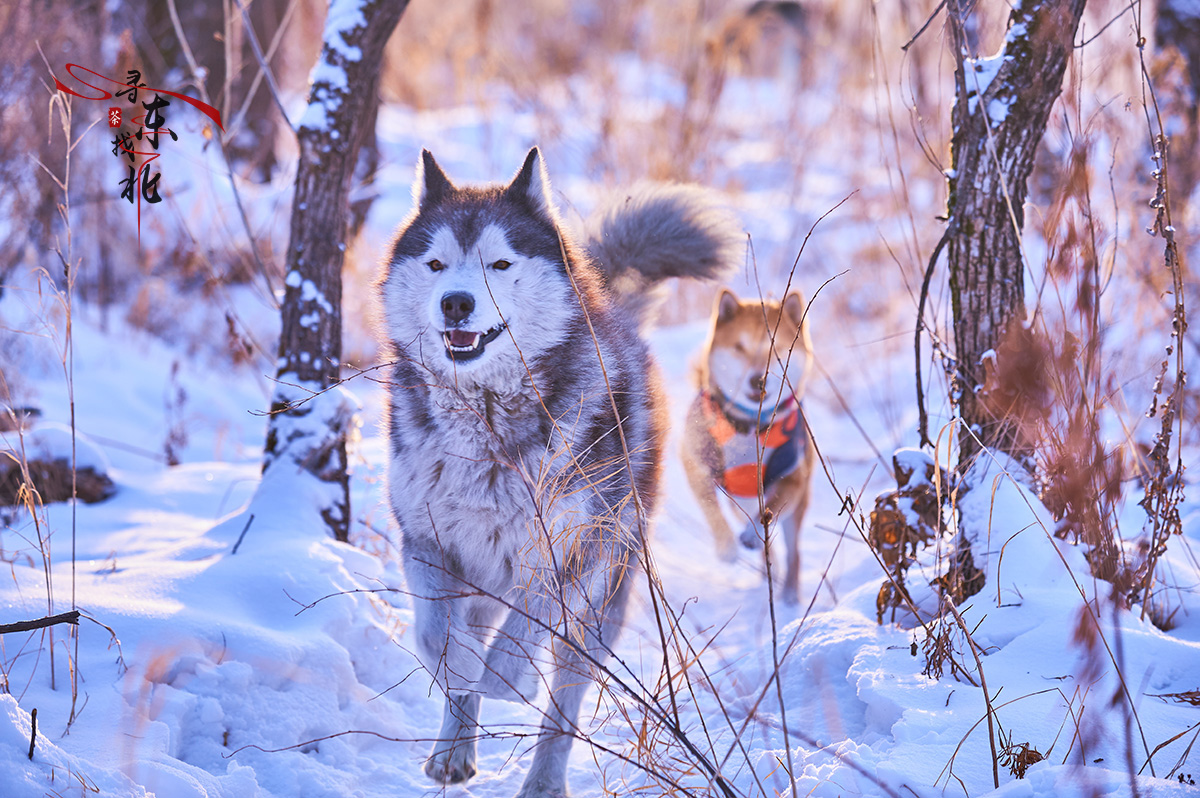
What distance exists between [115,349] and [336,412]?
3.70 m

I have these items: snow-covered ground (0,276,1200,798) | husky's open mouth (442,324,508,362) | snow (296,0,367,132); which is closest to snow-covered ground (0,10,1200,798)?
snow-covered ground (0,276,1200,798)

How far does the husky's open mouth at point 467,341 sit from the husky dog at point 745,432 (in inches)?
71.0

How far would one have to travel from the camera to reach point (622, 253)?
129 inches

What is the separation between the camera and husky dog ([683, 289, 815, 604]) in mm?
3901

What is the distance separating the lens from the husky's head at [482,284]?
2.18 meters

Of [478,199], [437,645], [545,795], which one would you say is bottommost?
[545,795]

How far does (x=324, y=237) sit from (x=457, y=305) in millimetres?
1389

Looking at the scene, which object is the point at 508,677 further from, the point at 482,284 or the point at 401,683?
the point at 482,284

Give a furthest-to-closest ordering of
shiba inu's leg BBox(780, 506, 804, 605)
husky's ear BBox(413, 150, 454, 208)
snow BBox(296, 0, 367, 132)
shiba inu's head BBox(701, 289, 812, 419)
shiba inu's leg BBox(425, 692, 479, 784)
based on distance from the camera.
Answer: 1. shiba inu's head BBox(701, 289, 812, 419)
2. shiba inu's leg BBox(780, 506, 804, 605)
3. snow BBox(296, 0, 367, 132)
4. husky's ear BBox(413, 150, 454, 208)
5. shiba inu's leg BBox(425, 692, 479, 784)

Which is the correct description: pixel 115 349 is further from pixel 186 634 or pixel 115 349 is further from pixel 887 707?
pixel 887 707

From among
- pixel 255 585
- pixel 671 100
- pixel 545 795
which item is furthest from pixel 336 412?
pixel 671 100

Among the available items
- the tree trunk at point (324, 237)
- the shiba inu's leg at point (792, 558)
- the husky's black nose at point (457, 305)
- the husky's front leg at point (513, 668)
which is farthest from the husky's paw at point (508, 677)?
the shiba inu's leg at point (792, 558)

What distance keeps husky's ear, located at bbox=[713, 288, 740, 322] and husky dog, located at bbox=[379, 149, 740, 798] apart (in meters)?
1.85

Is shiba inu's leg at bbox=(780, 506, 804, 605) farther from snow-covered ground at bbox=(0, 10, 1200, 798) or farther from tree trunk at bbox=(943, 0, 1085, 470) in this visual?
tree trunk at bbox=(943, 0, 1085, 470)
